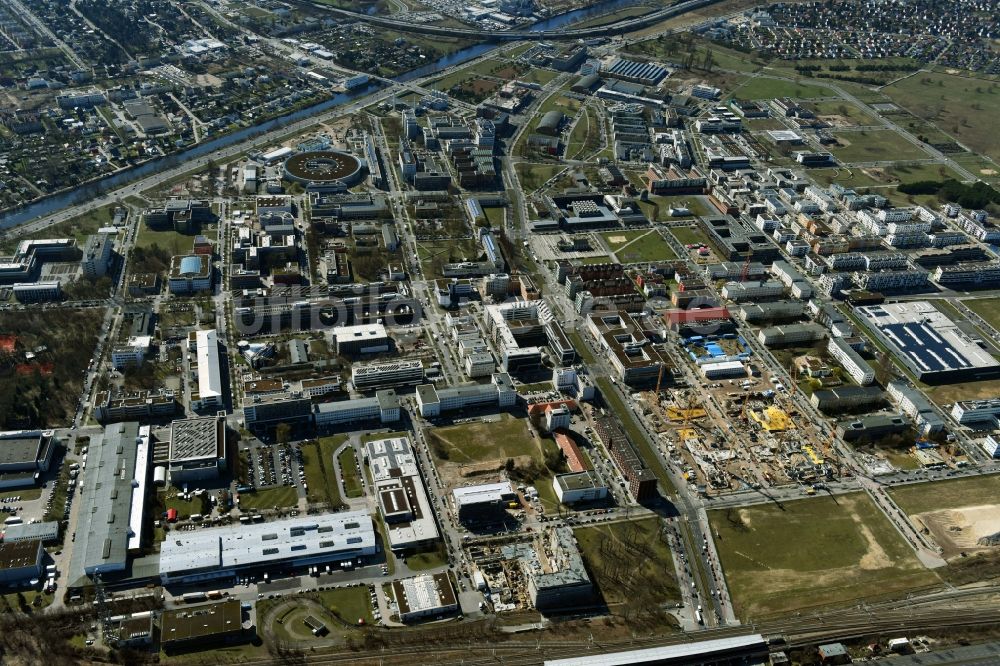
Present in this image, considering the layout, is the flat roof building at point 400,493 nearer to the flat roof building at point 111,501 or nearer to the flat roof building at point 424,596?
the flat roof building at point 424,596

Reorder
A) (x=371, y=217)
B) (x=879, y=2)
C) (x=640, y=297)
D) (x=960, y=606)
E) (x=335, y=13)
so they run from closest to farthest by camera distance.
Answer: (x=960, y=606) < (x=640, y=297) < (x=371, y=217) < (x=335, y=13) < (x=879, y=2)

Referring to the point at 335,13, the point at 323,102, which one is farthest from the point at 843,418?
the point at 335,13

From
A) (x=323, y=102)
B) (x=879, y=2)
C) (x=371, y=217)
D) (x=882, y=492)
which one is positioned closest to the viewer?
(x=882, y=492)

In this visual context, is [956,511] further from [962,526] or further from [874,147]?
[874,147]

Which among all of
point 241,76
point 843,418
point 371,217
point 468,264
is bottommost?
point 843,418

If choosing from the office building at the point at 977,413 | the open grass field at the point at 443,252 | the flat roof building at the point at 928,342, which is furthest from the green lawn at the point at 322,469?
the flat roof building at the point at 928,342

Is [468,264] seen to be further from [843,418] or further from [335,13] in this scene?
[335,13]

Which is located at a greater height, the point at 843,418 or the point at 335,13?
the point at 335,13
